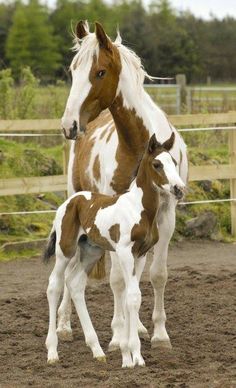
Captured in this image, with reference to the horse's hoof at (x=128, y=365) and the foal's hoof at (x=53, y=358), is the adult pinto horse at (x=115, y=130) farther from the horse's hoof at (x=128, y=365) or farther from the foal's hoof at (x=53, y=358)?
the horse's hoof at (x=128, y=365)

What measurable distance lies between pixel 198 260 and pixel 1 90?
15.7 ft

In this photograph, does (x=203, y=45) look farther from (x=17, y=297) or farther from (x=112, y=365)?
(x=112, y=365)

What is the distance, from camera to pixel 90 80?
22.2 feet

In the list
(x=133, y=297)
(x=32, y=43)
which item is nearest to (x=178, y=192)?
(x=133, y=297)

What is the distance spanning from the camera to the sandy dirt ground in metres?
5.91

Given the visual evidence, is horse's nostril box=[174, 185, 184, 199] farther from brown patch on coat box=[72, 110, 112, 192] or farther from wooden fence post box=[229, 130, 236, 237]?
wooden fence post box=[229, 130, 236, 237]

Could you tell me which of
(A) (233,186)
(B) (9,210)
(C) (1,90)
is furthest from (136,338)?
(C) (1,90)

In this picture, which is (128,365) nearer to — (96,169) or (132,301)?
(132,301)

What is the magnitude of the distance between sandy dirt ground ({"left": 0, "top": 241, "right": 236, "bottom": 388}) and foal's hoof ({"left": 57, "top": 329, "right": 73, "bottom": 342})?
0.07 m

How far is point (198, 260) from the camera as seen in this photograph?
442 inches

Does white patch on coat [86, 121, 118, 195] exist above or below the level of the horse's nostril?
below

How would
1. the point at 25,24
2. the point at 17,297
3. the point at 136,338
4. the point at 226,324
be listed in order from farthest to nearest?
the point at 25,24, the point at 17,297, the point at 226,324, the point at 136,338

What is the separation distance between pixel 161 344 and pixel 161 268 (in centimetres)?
61

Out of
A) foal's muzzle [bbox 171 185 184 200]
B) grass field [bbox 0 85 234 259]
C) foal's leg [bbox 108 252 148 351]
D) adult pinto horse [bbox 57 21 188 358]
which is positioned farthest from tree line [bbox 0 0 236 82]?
foal's muzzle [bbox 171 185 184 200]
